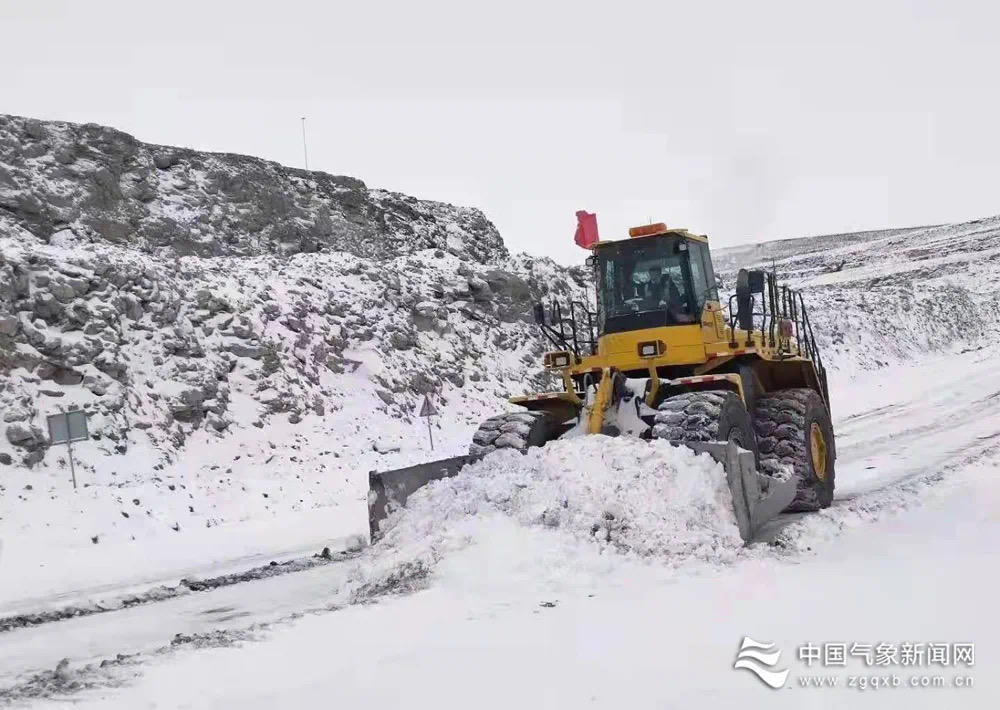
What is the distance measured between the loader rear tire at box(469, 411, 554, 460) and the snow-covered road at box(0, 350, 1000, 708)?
1.81 metres

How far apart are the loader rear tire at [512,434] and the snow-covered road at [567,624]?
1.81m

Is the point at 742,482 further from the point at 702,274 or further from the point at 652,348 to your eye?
the point at 702,274

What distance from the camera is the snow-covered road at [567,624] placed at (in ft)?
15.5

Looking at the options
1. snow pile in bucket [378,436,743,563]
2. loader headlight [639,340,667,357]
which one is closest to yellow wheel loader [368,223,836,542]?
loader headlight [639,340,667,357]

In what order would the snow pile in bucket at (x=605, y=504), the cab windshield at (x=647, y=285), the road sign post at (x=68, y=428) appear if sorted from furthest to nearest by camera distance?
1. the road sign post at (x=68, y=428)
2. the cab windshield at (x=647, y=285)
3. the snow pile in bucket at (x=605, y=504)

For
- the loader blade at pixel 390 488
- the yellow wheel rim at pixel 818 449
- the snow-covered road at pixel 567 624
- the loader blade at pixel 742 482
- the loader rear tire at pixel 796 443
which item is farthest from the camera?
the yellow wheel rim at pixel 818 449

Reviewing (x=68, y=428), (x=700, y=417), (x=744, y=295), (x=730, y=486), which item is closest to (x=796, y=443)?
(x=744, y=295)

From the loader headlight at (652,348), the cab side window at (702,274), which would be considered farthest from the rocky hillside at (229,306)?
the loader headlight at (652,348)

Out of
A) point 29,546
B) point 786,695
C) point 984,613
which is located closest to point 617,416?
point 984,613

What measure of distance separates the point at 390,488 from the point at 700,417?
3.01m

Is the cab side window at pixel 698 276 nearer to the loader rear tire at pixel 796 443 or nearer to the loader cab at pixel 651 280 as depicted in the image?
the loader cab at pixel 651 280

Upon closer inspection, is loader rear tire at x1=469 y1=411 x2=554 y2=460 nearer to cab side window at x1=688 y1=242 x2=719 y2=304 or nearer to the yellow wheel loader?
the yellow wheel loader

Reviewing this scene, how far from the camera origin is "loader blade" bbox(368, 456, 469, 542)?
884 centimetres

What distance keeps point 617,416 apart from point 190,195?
61.9ft
